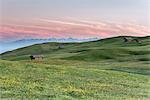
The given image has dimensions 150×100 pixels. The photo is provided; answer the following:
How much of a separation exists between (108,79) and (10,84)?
10272 mm

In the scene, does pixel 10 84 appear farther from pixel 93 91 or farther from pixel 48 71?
pixel 48 71

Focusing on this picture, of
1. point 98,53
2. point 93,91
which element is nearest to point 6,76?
point 93,91

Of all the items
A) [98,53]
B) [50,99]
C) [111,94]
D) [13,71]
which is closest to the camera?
[50,99]

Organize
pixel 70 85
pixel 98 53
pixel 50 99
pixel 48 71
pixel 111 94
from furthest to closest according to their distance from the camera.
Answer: pixel 98 53 < pixel 48 71 < pixel 70 85 < pixel 111 94 < pixel 50 99

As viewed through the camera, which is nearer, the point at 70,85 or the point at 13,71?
the point at 70,85

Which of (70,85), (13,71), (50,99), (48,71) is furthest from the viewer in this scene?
(48,71)

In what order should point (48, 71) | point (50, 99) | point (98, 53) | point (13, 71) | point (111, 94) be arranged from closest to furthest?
point (50, 99)
point (111, 94)
point (13, 71)
point (48, 71)
point (98, 53)

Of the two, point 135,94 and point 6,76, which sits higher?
point 6,76

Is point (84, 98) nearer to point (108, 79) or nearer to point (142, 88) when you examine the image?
point (142, 88)

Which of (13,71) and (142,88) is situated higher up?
(13,71)

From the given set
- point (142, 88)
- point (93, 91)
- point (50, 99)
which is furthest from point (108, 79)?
point (50, 99)

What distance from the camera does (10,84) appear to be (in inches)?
928

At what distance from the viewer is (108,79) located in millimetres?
30984

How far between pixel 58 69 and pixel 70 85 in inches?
349
